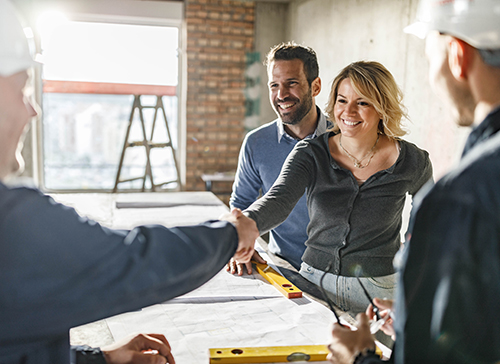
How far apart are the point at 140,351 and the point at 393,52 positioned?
3375 millimetres

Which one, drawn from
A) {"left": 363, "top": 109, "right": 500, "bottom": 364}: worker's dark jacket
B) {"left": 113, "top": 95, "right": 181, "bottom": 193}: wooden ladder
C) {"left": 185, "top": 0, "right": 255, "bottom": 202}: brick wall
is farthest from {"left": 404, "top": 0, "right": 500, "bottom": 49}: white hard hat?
{"left": 185, "top": 0, "right": 255, "bottom": 202}: brick wall

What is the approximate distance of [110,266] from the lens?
705 millimetres

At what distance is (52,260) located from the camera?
2.17ft

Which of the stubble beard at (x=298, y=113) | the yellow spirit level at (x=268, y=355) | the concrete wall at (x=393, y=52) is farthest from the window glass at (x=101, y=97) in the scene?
the yellow spirit level at (x=268, y=355)

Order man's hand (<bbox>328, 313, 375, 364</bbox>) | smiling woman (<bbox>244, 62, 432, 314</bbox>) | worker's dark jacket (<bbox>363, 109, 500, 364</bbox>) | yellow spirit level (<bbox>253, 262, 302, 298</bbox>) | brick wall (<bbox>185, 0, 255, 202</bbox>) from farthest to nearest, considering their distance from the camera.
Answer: brick wall (<bbox>185, 0, 255, 202</bbox>) → smiling woman (<bbox>244, 62, 432, 314</bbox>) → yellow spirit level (<bbox>253, 262, 302, 298</bbox>) → man's hand (<bbox>328, 313, 375, 364</bbox>) → worker's dark jacket (<bbox>363, 109, 500, 364</bbox>)

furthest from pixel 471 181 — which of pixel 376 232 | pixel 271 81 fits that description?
pixel 271 81

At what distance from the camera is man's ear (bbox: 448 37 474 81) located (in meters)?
0.67

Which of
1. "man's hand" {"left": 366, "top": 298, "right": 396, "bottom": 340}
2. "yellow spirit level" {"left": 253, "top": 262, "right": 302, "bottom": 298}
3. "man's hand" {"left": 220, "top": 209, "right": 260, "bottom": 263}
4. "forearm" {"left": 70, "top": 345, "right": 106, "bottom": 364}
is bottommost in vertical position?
"yellow spirit level" {"left": 253, "top": 262, "right": 302, "bottom": 298}

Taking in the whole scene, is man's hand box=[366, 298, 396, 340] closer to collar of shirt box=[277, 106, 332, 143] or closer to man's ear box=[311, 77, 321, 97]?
collar of shirt box=[277, 106, 332, 143]

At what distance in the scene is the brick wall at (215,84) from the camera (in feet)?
19.3

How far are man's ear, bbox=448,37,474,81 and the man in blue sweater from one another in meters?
1.55

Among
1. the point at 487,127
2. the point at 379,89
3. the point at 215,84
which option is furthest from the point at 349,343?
the point at 215,84

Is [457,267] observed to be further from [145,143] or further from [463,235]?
[145,143]

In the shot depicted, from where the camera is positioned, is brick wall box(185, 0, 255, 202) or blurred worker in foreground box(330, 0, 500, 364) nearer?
blurred worker in foreground box(330, 0, 500, 364)
